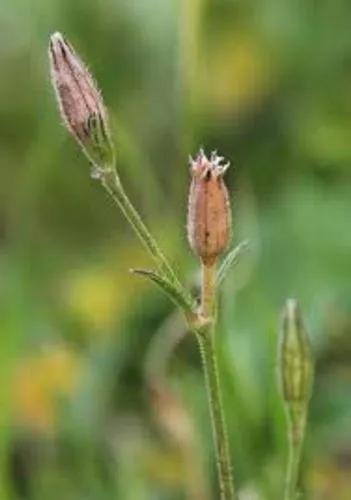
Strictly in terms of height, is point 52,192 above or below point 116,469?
above

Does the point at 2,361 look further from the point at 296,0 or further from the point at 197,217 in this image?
the point at 296,0

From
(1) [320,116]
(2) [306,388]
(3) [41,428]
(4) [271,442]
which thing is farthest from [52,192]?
(2) [306,388]

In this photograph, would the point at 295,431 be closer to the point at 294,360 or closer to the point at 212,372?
the point at 294,360

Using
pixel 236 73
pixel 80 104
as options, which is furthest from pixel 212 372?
pixel 236 73

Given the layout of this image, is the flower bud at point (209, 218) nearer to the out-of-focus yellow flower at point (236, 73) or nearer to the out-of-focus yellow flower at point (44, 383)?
the out-of-focus yellow flower at point (44, 383)

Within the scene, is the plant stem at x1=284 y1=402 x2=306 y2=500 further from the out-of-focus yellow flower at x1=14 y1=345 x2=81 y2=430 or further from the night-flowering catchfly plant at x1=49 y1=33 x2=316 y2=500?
the out-of-focus yellow flower at x1=14 y1=345 x2=81 y2=430

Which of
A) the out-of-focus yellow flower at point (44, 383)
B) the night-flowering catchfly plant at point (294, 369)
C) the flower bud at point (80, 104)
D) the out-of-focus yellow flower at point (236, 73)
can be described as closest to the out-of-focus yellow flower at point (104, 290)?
A: the out-of-focus yellow flower at point (44, 383)
